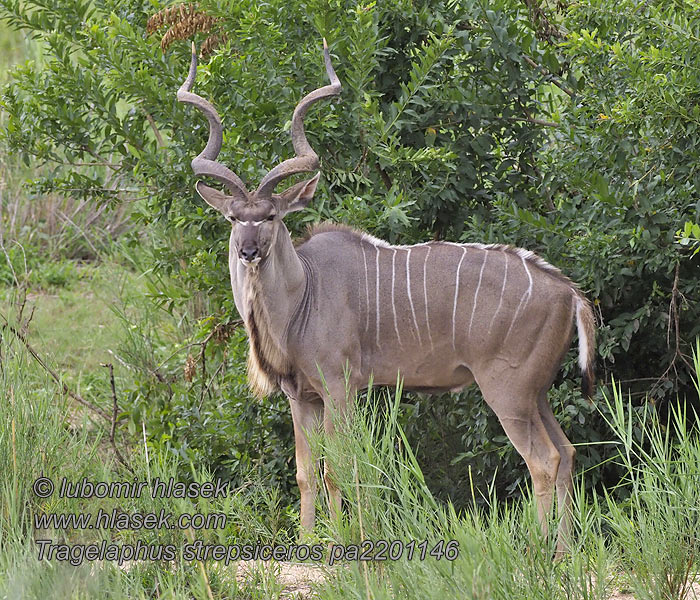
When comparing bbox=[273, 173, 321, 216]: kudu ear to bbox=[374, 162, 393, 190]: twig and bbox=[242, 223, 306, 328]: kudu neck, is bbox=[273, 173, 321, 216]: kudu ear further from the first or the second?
bbox=[374, 162, 393, 190]: twig

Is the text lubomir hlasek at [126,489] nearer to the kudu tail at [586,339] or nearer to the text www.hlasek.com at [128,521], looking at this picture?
the text www.hlasek.com at [128,521]

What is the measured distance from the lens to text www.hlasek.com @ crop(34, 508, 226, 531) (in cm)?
300

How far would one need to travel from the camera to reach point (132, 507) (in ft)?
10.4

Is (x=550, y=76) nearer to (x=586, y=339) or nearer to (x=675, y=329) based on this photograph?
(x=675, y=329)

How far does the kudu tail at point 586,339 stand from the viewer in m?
3.74

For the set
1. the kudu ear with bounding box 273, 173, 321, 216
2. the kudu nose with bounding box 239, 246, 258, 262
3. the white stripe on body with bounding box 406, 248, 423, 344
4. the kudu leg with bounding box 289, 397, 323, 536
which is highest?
the kudu ear with bounding box 273, 173, 321, 216

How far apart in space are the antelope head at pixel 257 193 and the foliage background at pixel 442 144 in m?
0.37

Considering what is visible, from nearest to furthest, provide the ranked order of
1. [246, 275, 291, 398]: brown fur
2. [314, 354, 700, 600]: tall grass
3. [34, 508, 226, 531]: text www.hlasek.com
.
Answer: [314, 354, 700, 600]: tall grass < [34, 508, 226, 531]: text www.hlasek.com < [246, 275, 291, 398]: brown fur

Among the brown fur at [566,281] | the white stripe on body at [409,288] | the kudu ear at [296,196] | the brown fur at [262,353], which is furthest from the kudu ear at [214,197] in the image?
the white stripe on body at [409,288]

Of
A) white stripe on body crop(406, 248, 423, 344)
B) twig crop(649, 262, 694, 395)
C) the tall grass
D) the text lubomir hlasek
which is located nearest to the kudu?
white stripe on body crop(406, 248, 423, 344)

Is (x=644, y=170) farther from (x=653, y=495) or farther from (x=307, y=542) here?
(x=307, y=542)

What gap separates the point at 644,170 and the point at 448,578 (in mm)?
2105

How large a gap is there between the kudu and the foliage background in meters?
0.21

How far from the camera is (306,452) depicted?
4.02m
